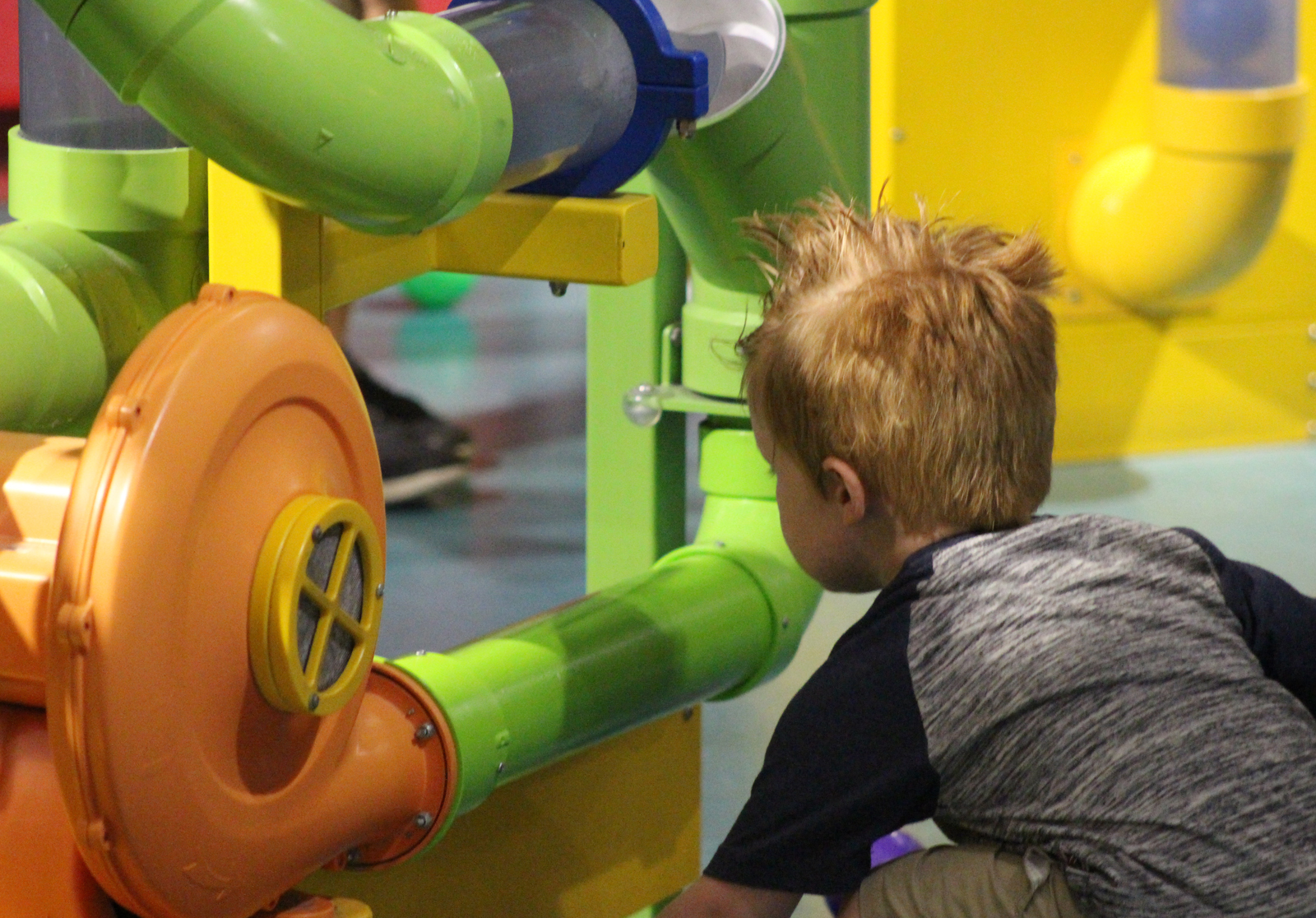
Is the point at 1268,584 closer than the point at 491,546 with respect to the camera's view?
Yes

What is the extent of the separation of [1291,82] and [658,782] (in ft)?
5.15

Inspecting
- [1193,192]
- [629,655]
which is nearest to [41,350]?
[629,655]

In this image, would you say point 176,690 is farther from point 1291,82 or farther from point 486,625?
point 1291,82

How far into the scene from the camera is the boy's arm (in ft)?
2.64

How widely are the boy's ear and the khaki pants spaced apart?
0.58 feet

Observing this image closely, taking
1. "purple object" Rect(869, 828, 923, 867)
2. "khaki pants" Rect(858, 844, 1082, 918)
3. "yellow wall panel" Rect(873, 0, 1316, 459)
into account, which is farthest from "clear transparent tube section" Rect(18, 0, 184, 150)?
"yellow wall panel" Rect(873, 0, 1316, 459)

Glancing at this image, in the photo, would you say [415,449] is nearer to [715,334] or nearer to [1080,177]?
[1080,177]

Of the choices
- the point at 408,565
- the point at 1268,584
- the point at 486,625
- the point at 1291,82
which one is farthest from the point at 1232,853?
the point at 1291,82

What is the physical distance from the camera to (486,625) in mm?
1941

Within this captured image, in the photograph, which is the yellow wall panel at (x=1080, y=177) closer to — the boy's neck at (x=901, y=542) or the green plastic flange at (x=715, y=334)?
the green plastic flange at (x=715, y=334)

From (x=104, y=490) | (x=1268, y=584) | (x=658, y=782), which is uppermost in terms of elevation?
(x=104, y=490)

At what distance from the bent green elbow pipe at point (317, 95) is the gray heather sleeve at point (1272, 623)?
42 cm

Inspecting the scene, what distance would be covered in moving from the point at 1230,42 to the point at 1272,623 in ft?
5.31

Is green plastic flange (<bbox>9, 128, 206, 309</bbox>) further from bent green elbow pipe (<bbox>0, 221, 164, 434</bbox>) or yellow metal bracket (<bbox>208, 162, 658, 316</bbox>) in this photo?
yellow metal bracket (<bbox>208, 162, 658, 316</bbox>)
